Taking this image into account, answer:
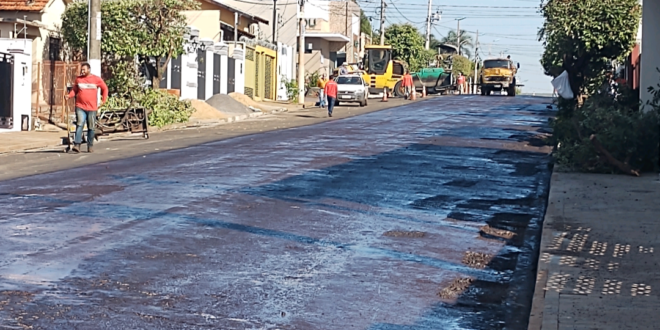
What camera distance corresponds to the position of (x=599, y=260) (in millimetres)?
8812

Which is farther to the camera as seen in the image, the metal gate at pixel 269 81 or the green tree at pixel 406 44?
the green tree at pixel 406 44

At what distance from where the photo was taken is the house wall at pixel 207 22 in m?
47.7

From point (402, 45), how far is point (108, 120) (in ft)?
180

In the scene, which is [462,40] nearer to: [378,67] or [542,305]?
[378,67]

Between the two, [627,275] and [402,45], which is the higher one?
[402,45]

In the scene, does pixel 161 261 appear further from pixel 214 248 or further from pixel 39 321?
pixel 39 321

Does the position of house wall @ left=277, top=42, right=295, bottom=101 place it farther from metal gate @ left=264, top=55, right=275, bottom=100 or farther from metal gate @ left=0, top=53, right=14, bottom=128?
metal gate @ left=0, top=53, right=14, bottom=128

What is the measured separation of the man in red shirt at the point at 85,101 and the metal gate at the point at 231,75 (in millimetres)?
26297

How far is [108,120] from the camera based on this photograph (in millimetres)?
24719

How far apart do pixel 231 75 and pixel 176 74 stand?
25.5ft

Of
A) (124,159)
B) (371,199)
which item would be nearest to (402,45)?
(124,159)

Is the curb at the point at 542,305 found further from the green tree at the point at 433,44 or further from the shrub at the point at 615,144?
the green tree at the point at 433,44

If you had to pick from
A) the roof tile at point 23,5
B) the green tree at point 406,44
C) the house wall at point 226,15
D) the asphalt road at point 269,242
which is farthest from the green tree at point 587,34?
the green tree at point 406,44

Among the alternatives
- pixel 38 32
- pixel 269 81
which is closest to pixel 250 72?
pixel 269 81
